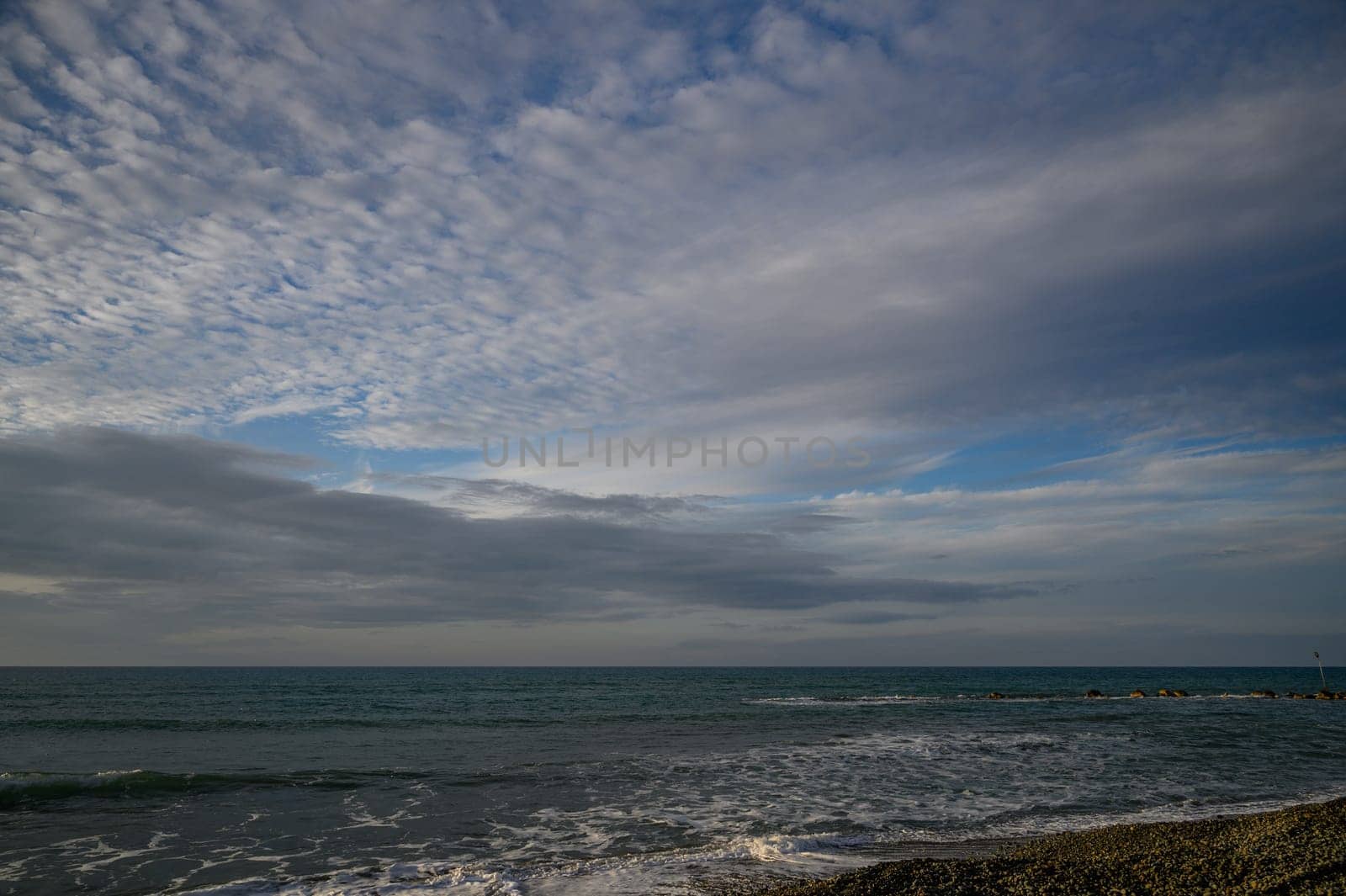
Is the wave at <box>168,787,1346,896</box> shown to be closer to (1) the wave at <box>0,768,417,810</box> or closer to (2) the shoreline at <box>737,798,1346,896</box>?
(2) the shoreline at <box>737,798,1346,896</box>

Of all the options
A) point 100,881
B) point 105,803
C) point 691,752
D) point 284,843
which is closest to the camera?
point 100,881

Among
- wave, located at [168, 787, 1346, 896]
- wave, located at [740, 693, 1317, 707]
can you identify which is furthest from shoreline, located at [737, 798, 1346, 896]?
wave, located at [740, 693, 1317, 707]

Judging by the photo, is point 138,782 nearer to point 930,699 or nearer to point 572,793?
point 572,793

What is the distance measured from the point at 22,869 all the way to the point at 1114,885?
687 inches

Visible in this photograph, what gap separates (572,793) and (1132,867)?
12577 millimetres

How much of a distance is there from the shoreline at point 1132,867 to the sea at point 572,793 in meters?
1.22

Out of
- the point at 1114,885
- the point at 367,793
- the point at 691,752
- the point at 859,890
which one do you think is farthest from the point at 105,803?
the point at 1114,885

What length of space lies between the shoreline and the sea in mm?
1217

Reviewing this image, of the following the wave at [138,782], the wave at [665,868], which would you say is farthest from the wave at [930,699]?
the wave at [665,868]

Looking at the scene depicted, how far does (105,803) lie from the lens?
1778 cm

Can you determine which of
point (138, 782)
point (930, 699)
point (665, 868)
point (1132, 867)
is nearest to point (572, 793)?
point (665, 868)

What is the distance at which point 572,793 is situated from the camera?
1873cm

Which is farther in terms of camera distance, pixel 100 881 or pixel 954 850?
pixel 954 850

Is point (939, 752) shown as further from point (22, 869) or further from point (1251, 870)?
point (22, 869)
